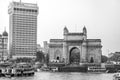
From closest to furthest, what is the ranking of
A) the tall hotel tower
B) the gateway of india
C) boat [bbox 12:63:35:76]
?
1. boat [bbox 12:63:35:76]
2. the gateway of india
3. the tall hotel tower

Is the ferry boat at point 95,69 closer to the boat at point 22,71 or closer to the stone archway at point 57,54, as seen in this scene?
the stone archway at point 57,54

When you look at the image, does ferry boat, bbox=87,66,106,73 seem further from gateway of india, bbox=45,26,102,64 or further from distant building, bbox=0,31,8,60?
distant building, bbox=0,31,8,60

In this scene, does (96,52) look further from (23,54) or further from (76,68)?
(23,54)

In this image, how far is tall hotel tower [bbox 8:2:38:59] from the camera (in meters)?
151

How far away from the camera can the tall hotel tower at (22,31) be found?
495 feet

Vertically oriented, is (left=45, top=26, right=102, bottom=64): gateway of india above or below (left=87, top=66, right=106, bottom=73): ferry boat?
above

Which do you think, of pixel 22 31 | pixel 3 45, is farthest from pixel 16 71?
pixel 22 31

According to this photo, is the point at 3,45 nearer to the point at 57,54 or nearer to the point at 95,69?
the point at 57,54

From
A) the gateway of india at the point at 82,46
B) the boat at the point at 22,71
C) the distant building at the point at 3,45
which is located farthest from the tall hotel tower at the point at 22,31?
the boat at the point at 22,71

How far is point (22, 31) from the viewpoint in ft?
496

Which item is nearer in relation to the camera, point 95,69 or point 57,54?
point 95,69

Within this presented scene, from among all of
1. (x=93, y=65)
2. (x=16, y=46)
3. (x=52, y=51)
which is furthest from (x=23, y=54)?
(x=93, y=65)

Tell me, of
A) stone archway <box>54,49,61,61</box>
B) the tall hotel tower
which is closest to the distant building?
the tall hotel tower

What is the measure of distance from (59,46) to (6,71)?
155ft
